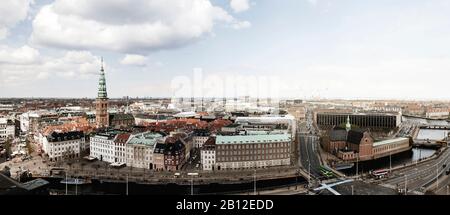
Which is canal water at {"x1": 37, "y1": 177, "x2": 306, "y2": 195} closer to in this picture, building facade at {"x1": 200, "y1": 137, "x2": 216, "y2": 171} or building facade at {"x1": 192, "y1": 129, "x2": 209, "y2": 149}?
building facade at {"x1": 200, "y1": 137, "x2": 216, "y2": 171}

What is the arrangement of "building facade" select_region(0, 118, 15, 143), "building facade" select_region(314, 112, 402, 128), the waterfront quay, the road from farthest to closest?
"building facade" select_region(314, 112, 402, 128) < "building facade" select_region(0, 118, 15, 143) < the waterfront quay < the road

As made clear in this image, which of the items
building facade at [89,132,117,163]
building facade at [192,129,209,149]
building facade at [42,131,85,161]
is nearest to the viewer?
building facade at [89,132,117,163]

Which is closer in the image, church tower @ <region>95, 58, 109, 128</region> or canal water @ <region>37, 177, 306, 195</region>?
canal water @ <region>37, 177, 306, 195</region>

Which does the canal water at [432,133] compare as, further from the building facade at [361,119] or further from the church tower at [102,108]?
the church tower at [102,108]

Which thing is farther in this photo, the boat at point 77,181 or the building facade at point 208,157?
the building facade at point 208,157

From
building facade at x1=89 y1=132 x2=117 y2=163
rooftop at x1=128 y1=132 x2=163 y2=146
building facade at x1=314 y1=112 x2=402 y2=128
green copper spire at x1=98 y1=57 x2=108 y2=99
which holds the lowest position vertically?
building facade at x1=89 y1=132 x2=117 y2=163

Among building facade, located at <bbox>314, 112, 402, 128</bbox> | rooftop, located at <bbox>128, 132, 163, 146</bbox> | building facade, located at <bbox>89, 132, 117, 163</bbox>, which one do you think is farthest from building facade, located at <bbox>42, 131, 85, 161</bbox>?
building facade, located at <bbox>314, 112, 402, 128</bbox>

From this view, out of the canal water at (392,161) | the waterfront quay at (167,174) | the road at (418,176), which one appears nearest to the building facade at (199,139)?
the waterfront quay at (167,174)
